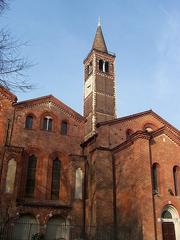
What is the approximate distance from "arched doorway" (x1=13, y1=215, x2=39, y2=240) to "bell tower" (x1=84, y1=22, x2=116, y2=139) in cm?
1852

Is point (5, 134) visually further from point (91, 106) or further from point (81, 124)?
point (91, 106)

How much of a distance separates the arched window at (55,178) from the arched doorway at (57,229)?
6.06 feet

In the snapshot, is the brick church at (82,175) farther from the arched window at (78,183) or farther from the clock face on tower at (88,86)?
the clock face on tower at (88,86)

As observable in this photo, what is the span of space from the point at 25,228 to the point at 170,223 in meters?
10.2

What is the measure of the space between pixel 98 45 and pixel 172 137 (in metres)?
29.8

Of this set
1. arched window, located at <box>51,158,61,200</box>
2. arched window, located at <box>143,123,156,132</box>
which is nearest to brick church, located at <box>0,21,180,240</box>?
arched window, located at <box>51,158,61,200</box>

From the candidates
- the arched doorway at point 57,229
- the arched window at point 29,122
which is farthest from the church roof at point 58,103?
the arched doorway at point 57,229

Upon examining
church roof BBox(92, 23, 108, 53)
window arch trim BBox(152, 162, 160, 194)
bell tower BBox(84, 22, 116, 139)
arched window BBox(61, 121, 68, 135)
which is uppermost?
church roof BBox(92, 23, 108, 53)

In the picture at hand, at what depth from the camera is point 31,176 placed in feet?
80.3

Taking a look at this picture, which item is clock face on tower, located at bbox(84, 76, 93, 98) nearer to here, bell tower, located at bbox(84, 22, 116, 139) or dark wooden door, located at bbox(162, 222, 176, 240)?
bell tower, located at bbox(84, 22, 116, 139)

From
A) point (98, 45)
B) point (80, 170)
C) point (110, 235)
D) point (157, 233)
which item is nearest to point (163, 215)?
point (157, 233)

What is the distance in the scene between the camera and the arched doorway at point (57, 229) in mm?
23042

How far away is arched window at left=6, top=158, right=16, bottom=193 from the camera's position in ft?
73.7

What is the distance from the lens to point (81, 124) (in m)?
28.0
